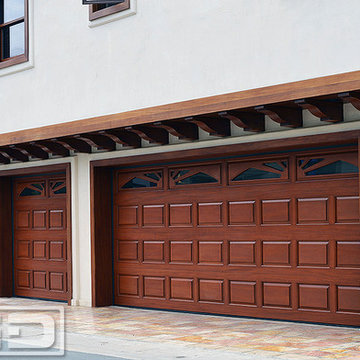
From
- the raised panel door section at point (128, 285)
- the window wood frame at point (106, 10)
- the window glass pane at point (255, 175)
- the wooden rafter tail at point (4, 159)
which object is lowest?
the raised panel door section at point (128, 285)

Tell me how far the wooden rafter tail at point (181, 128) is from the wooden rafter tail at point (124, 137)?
94 cm

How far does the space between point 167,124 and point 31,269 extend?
208 inches

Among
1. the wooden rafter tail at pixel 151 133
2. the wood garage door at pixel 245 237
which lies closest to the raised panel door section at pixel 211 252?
the wood garage door at pixel 245 237

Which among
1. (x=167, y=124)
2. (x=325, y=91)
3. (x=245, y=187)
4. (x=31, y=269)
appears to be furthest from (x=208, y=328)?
(x=31, y=269)

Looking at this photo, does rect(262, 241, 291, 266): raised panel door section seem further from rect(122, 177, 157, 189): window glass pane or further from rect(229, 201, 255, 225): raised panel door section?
rect(122, 177, 157, 189): window glass pane

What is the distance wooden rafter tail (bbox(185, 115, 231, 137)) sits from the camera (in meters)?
9.30

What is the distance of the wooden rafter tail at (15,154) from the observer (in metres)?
12.7

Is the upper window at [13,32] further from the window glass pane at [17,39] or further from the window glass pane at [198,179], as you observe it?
the window glass pane at [198,179]

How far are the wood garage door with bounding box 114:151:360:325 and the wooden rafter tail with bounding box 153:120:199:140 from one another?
2.01ft

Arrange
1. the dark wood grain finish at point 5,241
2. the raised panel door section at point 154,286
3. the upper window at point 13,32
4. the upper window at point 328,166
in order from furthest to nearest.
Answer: the dark wood grain finish at point 5,241 < the upper window at point 13,32 < the raised panel door section at point 154,286 < the upper window at point 328,166

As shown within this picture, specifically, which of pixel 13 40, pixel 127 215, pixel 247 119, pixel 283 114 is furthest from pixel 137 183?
pixel 13 40

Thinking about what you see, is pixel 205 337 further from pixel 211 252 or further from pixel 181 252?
pixel 181 252

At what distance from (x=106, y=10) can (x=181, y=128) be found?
2619 mm

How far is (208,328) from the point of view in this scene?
937 cm
